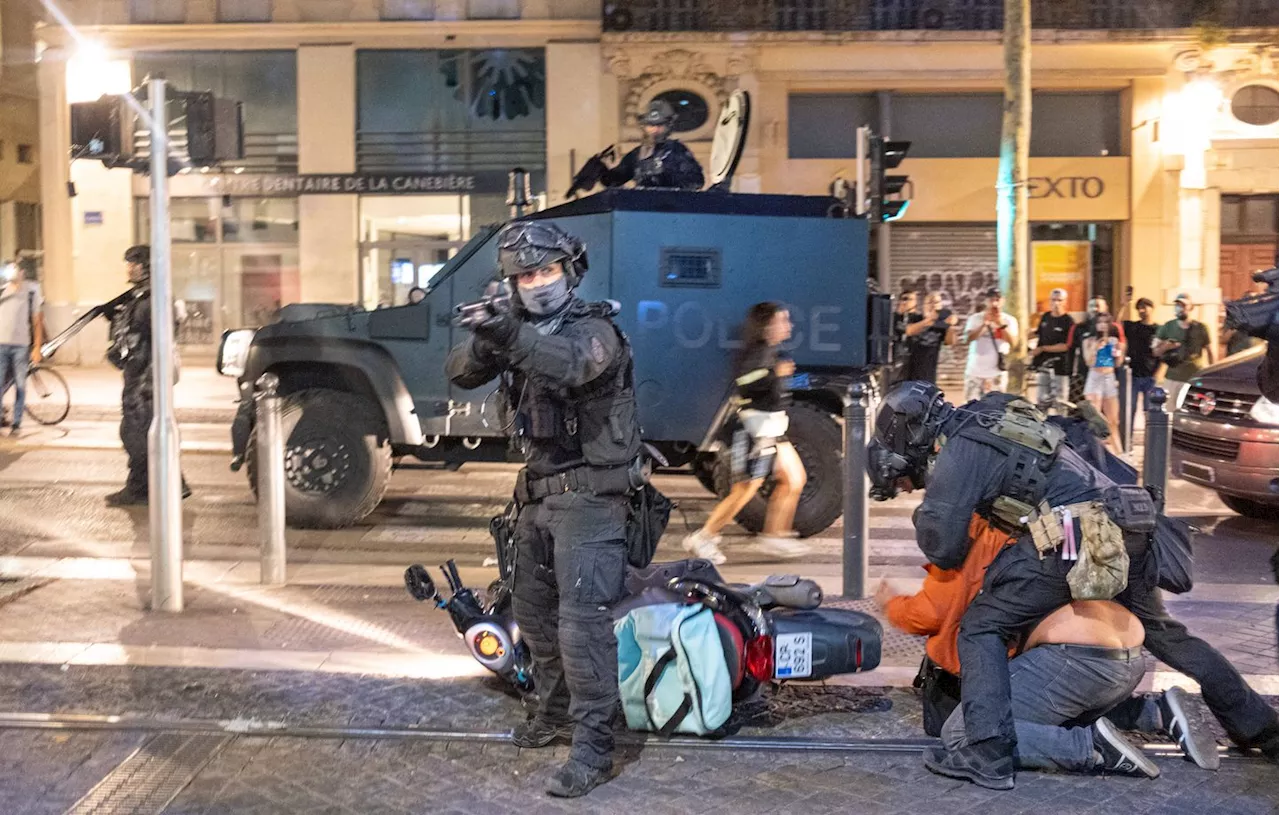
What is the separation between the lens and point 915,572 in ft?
25.1

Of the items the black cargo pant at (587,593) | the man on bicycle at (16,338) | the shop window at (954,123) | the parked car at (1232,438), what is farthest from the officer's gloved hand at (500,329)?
the shop window at (954,123)

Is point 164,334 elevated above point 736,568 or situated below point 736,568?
above

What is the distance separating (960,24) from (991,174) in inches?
96.7

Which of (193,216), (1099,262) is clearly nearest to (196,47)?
(193,216)

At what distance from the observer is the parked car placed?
850 cm

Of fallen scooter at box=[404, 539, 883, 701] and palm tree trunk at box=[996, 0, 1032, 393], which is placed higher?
palm tree trunk at box=[996, 0, 1032, 393]

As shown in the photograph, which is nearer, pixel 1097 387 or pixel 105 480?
pixel 105 480

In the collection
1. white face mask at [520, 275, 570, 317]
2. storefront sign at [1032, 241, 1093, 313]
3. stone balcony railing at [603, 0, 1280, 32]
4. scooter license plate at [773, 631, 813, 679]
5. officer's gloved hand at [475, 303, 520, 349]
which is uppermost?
stone balcony railing at [603, 0, 1280, 32]

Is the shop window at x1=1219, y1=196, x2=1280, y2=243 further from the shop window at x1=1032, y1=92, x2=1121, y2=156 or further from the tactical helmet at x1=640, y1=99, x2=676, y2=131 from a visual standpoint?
the tactical helmet at x1=640, y1=99, x2=676, y2=131

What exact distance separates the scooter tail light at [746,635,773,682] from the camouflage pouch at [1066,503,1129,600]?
1.16 metres

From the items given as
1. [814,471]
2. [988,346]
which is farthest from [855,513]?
[988,346]

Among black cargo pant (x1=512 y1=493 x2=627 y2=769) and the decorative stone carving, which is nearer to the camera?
black cargo pant (x1=512 y1=493 x2=627 y2=769)

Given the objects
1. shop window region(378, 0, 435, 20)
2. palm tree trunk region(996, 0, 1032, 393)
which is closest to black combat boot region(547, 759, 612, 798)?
palm tree trunk region(996, 0, 1032, 393)

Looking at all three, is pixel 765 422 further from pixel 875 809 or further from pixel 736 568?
pixel 875 809
